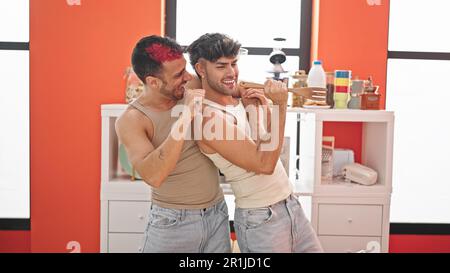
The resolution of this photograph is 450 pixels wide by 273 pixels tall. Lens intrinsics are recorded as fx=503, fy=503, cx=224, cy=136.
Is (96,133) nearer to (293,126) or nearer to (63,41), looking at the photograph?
(63,41)

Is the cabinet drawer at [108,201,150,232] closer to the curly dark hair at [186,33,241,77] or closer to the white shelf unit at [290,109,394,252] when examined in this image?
the white shelf unit at [290,109,394,252]

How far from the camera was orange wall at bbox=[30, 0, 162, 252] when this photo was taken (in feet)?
10.3

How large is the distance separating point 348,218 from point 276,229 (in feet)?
4.01

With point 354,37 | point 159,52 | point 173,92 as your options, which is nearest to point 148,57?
point 159,52

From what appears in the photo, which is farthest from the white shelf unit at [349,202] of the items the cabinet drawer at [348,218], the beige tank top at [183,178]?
the beige tank top at [183,178]

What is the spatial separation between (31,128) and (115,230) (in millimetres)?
903

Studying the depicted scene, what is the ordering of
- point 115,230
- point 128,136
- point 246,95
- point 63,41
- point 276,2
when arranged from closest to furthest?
1. point 128,136
2. point 246,95
3. point 115,230
4. point 63,41
5. point 276,2

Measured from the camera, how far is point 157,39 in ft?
5.82

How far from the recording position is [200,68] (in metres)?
1.85

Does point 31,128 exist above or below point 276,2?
below

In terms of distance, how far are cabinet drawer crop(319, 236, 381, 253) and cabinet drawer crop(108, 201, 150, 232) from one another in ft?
3.35

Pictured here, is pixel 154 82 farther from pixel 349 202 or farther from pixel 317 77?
pixel 349 202
